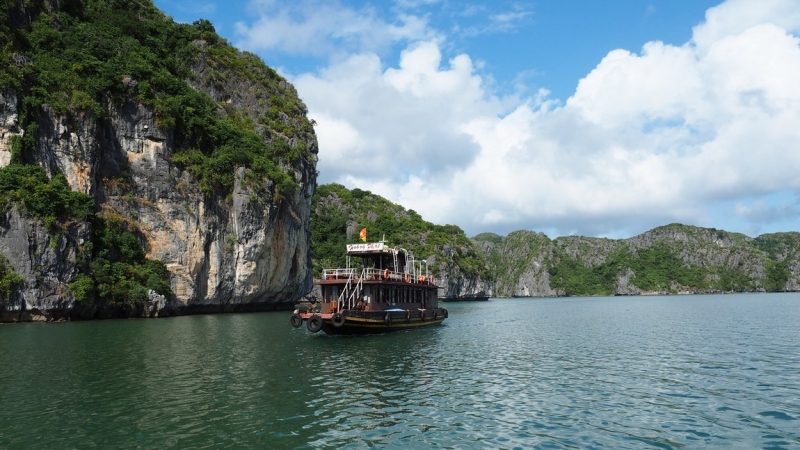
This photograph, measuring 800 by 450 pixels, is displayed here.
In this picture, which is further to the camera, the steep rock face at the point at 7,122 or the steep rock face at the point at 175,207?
the steep rock face at the point at 175,207

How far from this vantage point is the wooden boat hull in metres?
30.3

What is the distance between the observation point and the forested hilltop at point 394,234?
396 ft

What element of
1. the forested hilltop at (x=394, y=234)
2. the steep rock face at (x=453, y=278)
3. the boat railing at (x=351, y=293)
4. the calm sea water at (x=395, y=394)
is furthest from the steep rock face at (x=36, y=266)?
the steep rock face at (x=453, y=278)

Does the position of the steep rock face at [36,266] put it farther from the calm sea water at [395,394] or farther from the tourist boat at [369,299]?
the tourist boat at [369,299]

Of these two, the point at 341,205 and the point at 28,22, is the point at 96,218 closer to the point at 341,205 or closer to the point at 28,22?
the point at 28,22

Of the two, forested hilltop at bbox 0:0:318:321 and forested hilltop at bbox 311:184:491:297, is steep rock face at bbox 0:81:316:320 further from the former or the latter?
forested hilltop at bbox 311:184:491:297

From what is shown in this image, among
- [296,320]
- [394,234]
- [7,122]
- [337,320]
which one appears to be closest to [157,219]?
[7,122]

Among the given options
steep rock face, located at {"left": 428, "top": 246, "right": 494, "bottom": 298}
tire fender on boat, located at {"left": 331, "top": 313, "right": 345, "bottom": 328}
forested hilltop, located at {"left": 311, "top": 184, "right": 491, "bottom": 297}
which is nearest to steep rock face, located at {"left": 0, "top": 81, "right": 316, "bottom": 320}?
tire fender on boat, located at {"left": 331, "top": 313, "right": 345, "bottom": 328}

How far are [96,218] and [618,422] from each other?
4752 cm

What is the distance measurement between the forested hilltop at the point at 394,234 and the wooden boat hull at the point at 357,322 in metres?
76.6

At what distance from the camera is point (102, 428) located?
40.0 ft

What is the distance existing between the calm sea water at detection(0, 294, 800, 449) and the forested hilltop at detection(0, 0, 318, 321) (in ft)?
46.4

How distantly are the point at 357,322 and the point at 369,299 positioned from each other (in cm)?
252

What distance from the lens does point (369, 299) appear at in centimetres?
3353
